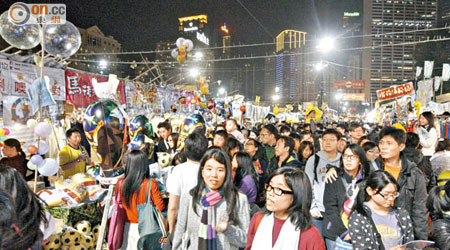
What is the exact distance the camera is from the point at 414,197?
11.2 feet

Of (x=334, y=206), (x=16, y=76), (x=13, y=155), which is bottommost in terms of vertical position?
(x=334, y=206)

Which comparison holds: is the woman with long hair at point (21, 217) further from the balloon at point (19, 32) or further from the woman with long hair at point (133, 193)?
the balloon at point (19, 32)

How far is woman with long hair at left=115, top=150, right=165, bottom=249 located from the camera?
3596mm

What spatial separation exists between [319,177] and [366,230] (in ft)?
4.66

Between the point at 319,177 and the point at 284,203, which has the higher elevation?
the point at 284,203

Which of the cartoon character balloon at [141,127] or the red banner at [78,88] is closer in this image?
the cartoon character balloon at [141,127]

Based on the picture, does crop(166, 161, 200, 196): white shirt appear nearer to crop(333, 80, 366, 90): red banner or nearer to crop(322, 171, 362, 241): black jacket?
crop(322, 171, 362, 241): black jacket

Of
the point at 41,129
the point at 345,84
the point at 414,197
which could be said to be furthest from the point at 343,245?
the point at 345,84

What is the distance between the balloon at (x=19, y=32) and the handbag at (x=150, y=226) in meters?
3.66

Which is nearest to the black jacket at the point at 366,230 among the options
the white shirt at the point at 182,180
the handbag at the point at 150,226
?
the white shirt at the point at 182,180

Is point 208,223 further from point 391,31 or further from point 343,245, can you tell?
point 391,31

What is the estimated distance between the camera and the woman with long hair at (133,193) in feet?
11.8

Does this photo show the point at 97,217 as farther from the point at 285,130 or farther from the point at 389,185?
the point at 285,130

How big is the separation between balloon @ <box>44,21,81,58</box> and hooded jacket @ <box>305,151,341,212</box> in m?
4.39
